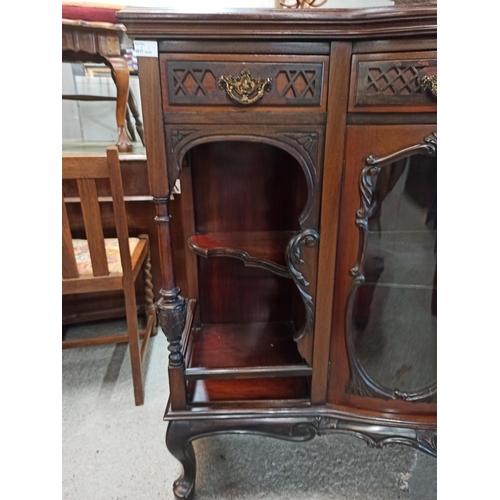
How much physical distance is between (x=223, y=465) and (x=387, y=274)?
2.28 feet

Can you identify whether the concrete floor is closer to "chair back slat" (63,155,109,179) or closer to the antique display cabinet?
the antique display cabinet

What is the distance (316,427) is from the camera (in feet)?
2.75

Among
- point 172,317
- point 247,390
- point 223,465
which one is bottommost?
point 223,465

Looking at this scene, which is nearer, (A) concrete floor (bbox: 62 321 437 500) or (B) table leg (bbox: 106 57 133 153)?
(A) concrete floor (bbox: 62 321 437 500)

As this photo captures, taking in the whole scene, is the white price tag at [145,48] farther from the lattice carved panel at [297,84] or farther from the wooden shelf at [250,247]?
the wooden shelf at [250,247]

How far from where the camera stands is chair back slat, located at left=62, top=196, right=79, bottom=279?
39.9 inches

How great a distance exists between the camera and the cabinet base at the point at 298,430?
32.2 inches

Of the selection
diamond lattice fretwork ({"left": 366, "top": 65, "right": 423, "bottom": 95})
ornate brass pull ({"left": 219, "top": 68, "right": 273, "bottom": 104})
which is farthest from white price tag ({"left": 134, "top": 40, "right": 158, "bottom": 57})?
diamond lattice fretwork ({"left": 366, "top": 65, "right": 423, "bottom": 95})

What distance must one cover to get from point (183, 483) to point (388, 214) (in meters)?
0.80

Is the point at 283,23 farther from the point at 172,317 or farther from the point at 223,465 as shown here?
the point at 223,465

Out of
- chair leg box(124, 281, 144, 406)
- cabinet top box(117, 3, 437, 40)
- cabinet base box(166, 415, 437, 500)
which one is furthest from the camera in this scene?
chair leg box(124, 281, 144, 406)

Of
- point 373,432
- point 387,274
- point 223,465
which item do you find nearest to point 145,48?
point 387,274

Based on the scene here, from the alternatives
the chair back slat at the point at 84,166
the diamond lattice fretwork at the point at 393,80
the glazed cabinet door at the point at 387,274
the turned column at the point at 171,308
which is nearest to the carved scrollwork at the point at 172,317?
the turned column at the point at 171,308

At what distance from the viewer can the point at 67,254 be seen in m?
1.06
